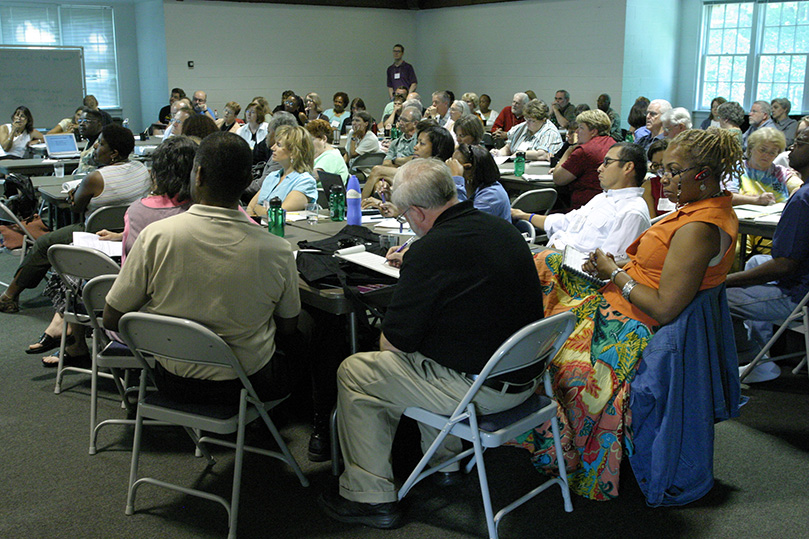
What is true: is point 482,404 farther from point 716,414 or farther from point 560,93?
point 560,93

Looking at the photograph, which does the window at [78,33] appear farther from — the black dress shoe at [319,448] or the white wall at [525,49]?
the black dress shoe at [319,448]

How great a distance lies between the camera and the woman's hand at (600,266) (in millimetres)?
2594

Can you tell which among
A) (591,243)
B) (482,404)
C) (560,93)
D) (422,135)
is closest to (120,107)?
(560,93)

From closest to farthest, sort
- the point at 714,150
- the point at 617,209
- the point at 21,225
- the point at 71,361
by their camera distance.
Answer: the point at 714,150 → the point at 617,209 → the point at 71,361 → the point at 21,225

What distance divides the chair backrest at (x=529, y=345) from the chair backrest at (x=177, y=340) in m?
0.76

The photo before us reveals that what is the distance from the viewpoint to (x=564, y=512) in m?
2.51

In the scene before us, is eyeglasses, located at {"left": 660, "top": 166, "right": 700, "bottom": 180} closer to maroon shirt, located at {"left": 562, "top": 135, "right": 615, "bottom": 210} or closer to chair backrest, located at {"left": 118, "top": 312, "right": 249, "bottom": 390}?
chair backrest, located at {"left": 118, "top": 312, "right": 249, "bottom": 390}

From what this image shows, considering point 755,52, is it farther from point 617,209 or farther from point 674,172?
point 674,172

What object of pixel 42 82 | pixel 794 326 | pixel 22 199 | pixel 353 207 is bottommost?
pixel 794 326

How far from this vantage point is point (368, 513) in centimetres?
243

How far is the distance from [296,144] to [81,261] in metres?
1.75

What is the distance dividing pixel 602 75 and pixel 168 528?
1019cm

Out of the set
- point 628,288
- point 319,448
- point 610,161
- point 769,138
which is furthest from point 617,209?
point 769,138

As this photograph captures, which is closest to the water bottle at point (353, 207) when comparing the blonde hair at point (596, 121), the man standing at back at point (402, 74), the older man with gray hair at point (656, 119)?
the blonde hair at point (596, 121)
